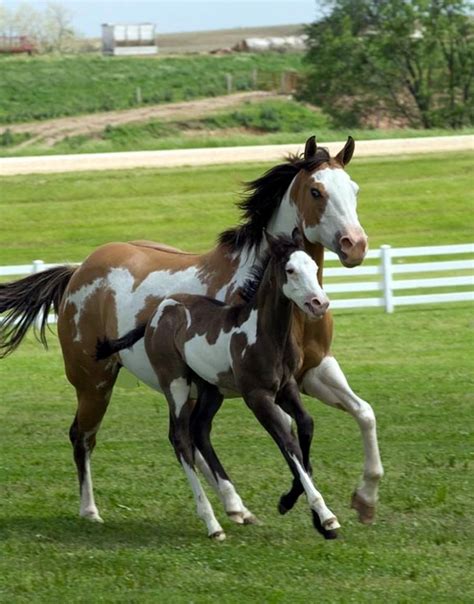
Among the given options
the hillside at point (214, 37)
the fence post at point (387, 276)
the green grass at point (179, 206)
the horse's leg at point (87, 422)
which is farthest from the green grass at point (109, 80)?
the horse's leg at point (87, 422)

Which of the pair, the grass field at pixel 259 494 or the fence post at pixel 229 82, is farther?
the fence post at pixel 229 82

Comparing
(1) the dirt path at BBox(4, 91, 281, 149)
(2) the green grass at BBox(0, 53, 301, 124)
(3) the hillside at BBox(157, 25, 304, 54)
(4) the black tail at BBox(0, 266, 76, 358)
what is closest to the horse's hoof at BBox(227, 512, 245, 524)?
(4) the black tail at BBox(0, 266, 76, 358)

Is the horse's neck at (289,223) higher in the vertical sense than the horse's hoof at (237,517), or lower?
higher

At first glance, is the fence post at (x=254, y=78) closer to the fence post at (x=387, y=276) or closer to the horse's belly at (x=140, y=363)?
the fence post at (x=387, y=276)

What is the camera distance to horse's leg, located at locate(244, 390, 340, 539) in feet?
23.8

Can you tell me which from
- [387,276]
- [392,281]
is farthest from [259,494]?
[392,281]

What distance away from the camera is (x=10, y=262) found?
25.9 metres

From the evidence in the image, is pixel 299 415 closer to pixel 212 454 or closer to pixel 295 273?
pixel 212 454

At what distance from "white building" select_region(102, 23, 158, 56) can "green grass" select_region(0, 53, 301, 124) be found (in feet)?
47.5

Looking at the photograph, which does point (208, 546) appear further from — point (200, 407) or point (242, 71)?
point (242, 71)

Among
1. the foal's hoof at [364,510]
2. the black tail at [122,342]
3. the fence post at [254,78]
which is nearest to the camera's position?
the foal's hoof at [364,510]

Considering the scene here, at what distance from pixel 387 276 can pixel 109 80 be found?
42449 millimetres

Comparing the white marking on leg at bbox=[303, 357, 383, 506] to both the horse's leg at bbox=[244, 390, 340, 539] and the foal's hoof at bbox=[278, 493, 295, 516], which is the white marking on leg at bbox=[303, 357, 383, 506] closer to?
the foal's hoof at bbox=[278, 493, 295, 516]

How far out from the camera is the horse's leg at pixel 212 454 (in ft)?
25.9
